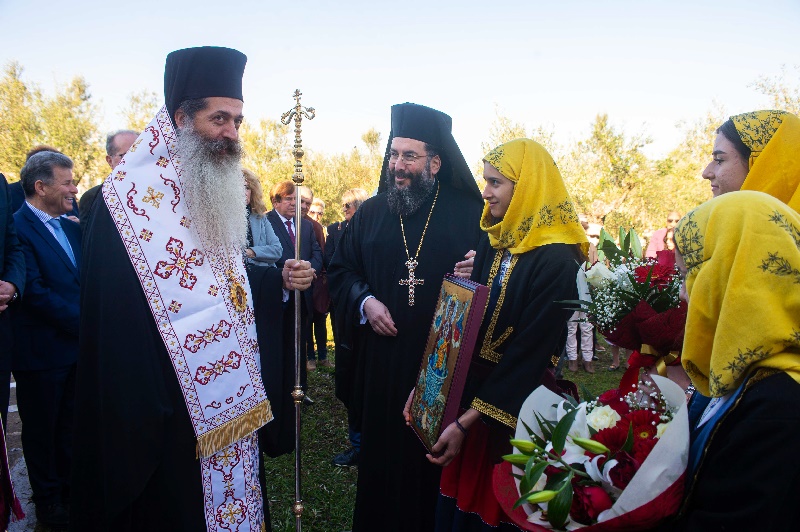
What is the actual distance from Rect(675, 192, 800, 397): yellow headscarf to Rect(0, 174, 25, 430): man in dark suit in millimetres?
3823

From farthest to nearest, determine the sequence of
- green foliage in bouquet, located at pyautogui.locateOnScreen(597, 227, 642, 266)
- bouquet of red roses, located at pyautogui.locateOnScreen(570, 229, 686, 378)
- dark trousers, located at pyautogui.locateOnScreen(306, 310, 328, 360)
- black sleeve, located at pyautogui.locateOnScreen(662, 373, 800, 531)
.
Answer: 1. dark trousers, located at pyautogui.locateOnScreen(306, 310, 328, 360)
2. green foliage in bouquet, located at pyautogui.locateOnScreen(597, 227, 642, 266)
3. bouquet of red roses, located at pyautogui.locateOnScreen(570, 229, 686, 378)
4. black sleeve, located at pyautogui.locateOnScreen(662, 373, 800, 531)

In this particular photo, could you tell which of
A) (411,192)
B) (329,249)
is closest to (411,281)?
(411,192)

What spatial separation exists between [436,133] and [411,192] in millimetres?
444

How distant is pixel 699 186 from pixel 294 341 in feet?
93.3

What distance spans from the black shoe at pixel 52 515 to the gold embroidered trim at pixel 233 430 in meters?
2.30

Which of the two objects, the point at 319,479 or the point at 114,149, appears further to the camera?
the point at 319,479

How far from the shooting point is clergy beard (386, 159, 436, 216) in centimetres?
364

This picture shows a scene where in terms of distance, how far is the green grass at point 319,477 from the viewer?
3955 mm

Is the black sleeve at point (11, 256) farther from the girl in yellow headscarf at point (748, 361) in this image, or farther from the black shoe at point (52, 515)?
the girl in yellow headscarf at point (748, 361)

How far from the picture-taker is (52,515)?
12.5ft

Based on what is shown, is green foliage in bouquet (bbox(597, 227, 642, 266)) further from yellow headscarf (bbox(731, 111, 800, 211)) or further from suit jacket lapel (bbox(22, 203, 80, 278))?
suit jacket lapel (bbox(22, 203, 80, 278))

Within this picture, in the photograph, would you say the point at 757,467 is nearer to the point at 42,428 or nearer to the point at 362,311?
the point at 362,311

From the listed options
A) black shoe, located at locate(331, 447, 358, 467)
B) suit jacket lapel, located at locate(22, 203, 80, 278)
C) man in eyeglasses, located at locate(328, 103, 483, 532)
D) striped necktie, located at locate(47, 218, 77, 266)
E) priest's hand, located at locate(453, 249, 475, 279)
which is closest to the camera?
priest's hand, located at locate(453, 249, 475, 279)

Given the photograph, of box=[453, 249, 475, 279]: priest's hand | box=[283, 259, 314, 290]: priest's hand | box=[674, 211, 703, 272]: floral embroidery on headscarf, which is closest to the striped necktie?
box=[283, 259, 314, 290]: priest's hand
